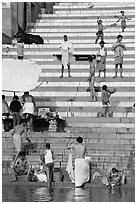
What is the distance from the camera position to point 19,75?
17188mm

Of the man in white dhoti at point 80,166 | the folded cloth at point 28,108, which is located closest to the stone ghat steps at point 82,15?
the folded cloth at point 28,108

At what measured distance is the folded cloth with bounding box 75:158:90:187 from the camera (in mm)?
12773

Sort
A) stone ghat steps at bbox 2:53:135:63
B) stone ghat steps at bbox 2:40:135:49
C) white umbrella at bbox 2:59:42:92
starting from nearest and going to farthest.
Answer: white umbrella at bbox 2:59:42:92 → stone ghat steps at bbox 2:53:135:63 → stone ghat steps at bbox 2:40:135:49

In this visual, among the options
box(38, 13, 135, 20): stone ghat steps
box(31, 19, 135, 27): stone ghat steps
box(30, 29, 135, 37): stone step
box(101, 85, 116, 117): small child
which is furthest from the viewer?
box(38, 13, 135, 20): stone ghat steps

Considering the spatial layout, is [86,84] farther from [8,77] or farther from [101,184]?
[101,184]

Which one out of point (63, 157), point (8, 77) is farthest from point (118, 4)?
point (63, 157)

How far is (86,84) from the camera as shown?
62.4 feet

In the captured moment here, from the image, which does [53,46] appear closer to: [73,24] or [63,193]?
[73,24]

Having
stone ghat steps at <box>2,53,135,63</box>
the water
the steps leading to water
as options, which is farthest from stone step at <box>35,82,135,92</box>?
the water

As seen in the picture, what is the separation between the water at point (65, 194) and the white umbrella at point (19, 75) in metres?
4.69

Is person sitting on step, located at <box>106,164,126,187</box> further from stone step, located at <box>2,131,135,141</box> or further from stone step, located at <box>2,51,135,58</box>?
stone step, located at <box>2,51,135,58</box>

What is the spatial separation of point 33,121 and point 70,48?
3906 mm

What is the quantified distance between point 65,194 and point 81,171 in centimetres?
133

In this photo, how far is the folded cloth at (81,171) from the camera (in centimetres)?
1277
